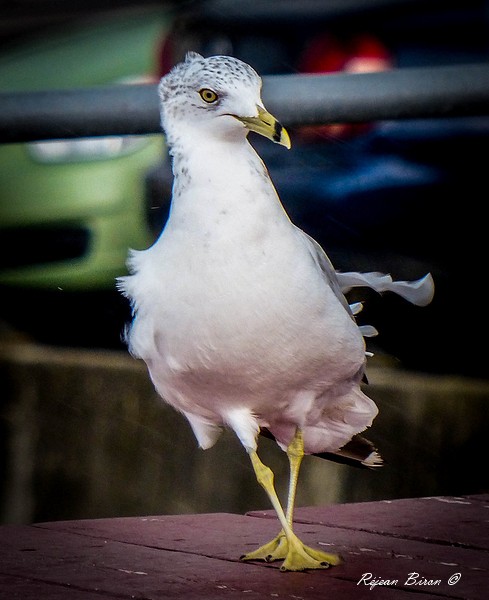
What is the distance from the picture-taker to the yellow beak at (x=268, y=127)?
2881 mm

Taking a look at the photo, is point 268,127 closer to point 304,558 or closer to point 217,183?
point 217,183

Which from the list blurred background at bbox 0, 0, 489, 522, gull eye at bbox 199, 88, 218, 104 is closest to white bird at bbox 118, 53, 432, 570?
gull eye at bbox 199, 88, 218, 104

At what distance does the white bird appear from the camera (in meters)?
2.86

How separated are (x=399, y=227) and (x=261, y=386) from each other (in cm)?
167

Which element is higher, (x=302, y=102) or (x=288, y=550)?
(x=302, y=102)

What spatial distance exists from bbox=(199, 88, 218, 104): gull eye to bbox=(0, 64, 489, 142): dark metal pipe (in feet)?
0.43

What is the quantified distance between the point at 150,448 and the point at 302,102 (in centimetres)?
156

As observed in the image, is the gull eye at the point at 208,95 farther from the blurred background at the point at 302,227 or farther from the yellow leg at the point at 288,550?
the blurred background at the point at 302,227

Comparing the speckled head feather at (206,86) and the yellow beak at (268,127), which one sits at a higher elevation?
the speckled head feather at (206,86)

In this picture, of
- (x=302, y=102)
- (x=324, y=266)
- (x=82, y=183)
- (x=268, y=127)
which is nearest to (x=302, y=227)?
(x=82, y=183)

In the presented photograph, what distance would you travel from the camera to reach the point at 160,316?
2936 millimetres

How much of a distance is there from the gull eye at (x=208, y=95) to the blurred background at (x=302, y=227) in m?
1.24

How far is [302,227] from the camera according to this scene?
4504 mm


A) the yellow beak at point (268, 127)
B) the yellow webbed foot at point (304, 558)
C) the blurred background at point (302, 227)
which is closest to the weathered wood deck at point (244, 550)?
the yellow webbed foot at point (304, 558)
